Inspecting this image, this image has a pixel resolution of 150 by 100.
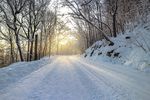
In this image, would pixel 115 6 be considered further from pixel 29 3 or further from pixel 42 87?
pixel 42 87

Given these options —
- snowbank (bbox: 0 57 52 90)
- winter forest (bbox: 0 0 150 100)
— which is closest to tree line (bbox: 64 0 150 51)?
winter forest (bbox: 0 0 150 100)

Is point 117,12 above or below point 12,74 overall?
above

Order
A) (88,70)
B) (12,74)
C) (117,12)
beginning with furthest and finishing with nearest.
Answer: (117,12) → (88,70) → (12,74)

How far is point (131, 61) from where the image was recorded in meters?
15.7

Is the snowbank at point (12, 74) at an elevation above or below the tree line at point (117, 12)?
below

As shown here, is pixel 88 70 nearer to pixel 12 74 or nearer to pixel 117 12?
pixel 12 74

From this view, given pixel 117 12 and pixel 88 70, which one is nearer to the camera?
pixel 88 70

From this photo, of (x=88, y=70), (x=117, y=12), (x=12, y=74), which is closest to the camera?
(x=12, y=74)

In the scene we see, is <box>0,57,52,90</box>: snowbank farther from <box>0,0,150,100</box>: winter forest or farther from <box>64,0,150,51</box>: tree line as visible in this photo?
<box>64,0,150,51</box>: tree line

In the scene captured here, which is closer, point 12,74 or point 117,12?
point 12,74

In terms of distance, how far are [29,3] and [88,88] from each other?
25.1 meters

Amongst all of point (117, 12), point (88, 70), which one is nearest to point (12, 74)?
point (88, 70)

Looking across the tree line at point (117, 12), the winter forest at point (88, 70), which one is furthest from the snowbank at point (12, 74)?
the tree line at point (117, 12)

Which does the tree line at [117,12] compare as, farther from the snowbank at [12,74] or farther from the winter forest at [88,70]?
the snowbank at [12,74]
